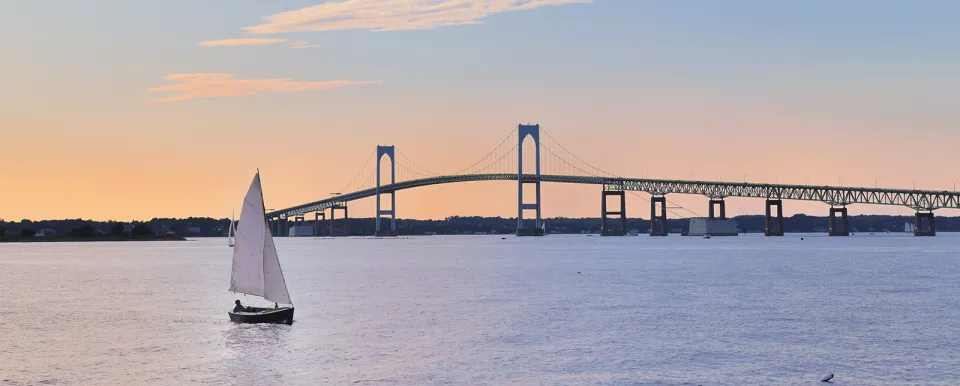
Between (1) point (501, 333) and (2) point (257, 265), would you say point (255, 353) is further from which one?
(1) point (501, 333)

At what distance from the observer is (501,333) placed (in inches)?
1457

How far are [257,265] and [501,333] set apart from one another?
860cm

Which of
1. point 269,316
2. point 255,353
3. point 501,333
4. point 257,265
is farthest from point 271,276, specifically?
point 501,333

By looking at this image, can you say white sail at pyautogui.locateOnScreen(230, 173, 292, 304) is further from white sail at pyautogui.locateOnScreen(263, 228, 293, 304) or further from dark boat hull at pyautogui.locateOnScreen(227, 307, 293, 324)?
dark boat hull at pyautogui.locateOnScreen(227, 307, 293, 324)

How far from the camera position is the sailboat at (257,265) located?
128 feet

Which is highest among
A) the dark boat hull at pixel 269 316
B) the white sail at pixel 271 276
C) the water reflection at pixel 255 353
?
the white sail at pixel 271 276

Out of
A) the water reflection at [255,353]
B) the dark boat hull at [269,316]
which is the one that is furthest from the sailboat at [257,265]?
the water reflection at [255,353]

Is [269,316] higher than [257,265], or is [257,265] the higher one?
[257,265]

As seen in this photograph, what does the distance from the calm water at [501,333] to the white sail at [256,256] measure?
4.37ft

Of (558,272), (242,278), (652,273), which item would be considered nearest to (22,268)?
(558,272)

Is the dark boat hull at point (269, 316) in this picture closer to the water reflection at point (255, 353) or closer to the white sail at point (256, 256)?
the water reflection at point (255, 353)

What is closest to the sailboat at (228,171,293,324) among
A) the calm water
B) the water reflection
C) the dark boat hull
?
the dark boat hull

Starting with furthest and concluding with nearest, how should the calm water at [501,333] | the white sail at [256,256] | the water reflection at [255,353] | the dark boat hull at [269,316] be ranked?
the dark boat hull at [269,316], the white sail at [256,256], the calm water at [501,333], the water reflection at [255,353]

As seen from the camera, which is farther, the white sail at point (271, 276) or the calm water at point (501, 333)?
the white sail at point (271, 276)
